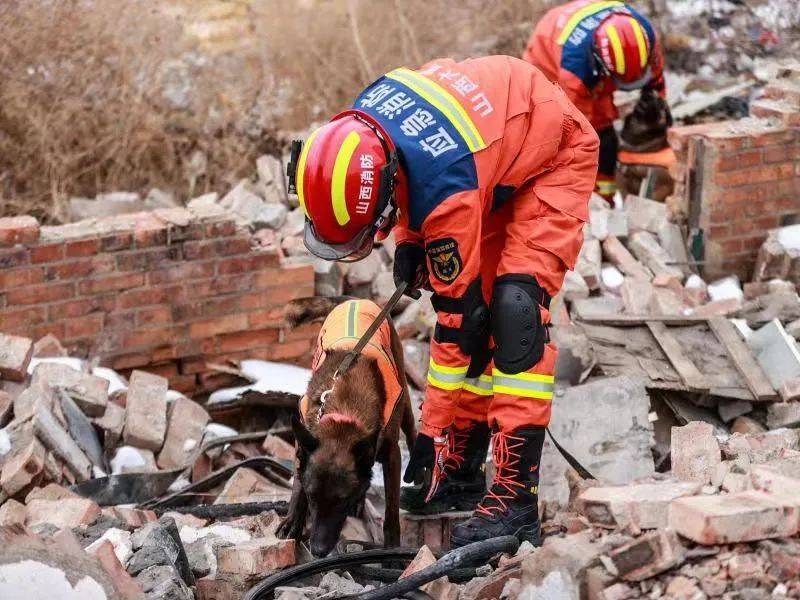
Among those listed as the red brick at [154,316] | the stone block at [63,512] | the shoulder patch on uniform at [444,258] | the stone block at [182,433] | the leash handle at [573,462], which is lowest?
the stone block at [182,433]

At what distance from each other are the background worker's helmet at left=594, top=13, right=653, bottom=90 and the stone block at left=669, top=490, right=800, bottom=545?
4708 millimetres

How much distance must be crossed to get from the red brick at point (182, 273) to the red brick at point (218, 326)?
0.92ft

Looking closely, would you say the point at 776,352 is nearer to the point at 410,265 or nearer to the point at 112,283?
the point at 410,265

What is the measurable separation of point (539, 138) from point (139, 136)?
195 inches

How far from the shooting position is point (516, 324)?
4.06 m

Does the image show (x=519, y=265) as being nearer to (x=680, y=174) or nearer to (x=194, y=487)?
(x=194, y=487)

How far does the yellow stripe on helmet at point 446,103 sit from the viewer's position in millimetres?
3904

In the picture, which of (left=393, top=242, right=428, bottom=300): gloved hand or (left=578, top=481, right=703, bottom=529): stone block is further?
(left=393, top=242, right=428, bottom=300): gloved hand

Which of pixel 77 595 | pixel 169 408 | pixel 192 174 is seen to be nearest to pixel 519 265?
pixel 77 595

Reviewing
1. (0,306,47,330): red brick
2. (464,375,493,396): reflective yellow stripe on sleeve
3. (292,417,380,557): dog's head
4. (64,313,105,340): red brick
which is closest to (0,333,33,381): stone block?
(0,306,47,330): red brick

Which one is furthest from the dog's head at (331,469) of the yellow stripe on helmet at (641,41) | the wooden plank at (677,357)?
the yellow stripe on helmet at (641,41)

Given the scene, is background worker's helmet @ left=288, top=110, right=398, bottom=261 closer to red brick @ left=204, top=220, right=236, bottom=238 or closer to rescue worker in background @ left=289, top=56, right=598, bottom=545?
rescue worker in background @ left=289, top=56, right=598, bottom=545

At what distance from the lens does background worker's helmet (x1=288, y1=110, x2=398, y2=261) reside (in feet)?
12.3

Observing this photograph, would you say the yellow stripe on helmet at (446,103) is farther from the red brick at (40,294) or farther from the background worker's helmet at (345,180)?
the red brick at (40,294)
